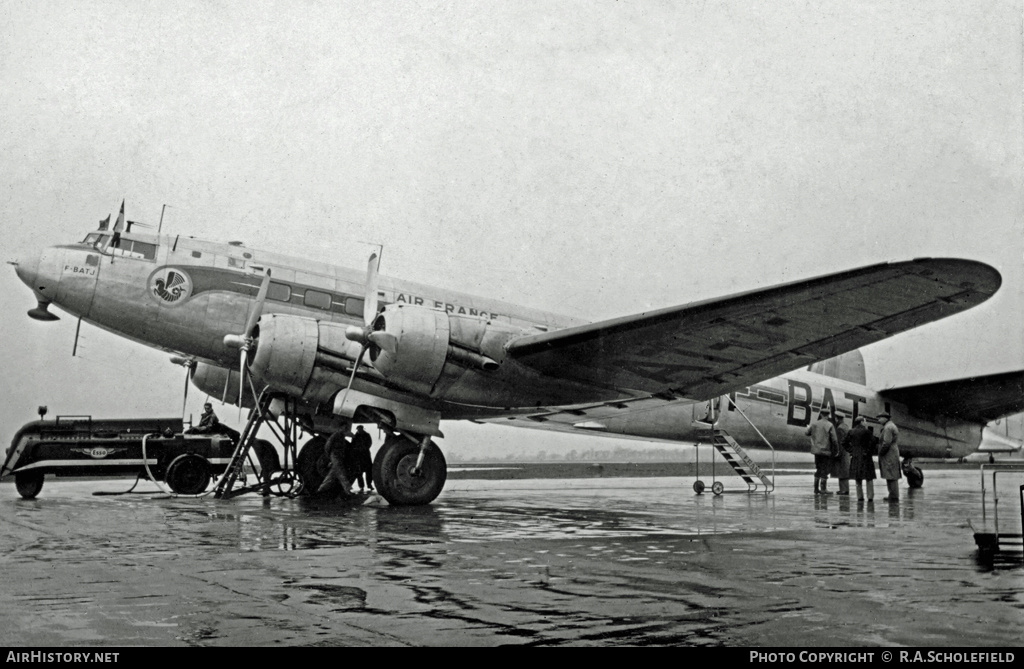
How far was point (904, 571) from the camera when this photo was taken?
20.6 ft

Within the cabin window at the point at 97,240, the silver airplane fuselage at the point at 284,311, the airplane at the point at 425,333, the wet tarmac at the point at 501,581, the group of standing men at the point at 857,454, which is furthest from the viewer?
the group of standing men at the point at 857,454

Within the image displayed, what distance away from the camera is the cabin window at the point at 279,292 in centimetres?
1498

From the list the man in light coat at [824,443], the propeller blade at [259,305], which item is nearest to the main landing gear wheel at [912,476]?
the man in light coat at [824,443]

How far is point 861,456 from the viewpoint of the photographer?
50.8 feet

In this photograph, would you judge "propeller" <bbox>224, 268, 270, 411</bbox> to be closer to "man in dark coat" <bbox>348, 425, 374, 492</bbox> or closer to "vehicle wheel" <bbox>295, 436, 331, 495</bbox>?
"man in dark coat" <bbox>348, 425, 374, 492</bbox>

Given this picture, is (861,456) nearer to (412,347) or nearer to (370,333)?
(412,347)

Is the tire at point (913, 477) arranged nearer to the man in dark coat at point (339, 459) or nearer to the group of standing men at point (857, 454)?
the group of standing men at point (857, 454)

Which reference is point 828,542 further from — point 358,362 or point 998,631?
point 358,362

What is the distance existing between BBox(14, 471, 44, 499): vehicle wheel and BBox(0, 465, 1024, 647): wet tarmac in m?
4.65

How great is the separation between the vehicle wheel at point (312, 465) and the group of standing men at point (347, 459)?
3.71 feet

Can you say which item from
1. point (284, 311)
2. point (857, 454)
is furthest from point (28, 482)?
point (857, 454)

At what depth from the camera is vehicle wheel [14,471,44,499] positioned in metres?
15.2

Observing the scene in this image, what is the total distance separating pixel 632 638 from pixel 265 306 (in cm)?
1190

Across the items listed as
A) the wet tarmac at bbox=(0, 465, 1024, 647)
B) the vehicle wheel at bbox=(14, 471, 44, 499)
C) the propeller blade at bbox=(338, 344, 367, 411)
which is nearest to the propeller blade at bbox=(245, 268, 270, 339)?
the propeller blade at bbox=(338, 344, 367, 411)
